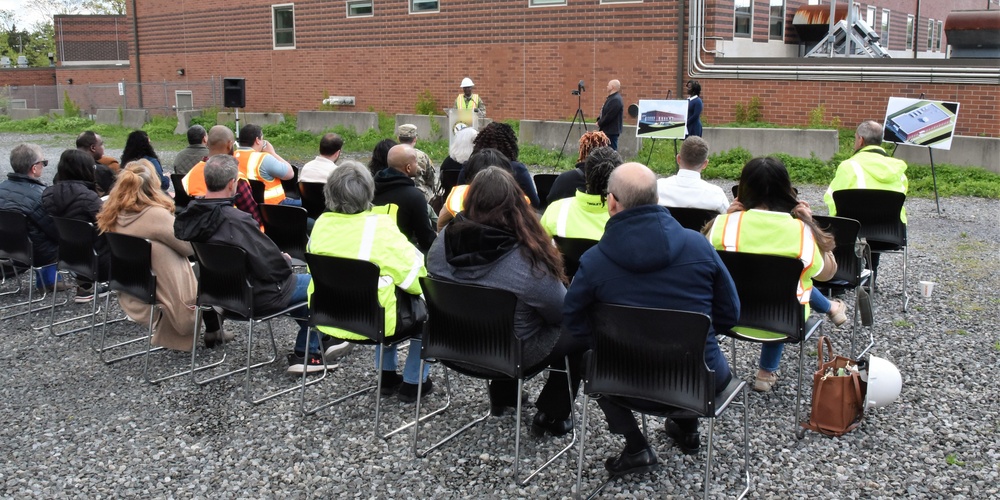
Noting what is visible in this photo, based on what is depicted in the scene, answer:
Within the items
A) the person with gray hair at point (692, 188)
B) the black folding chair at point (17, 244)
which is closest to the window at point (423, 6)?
the black folding chair at point (17, 244)

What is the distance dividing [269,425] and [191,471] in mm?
597

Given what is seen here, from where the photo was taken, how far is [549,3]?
17906 millimetres

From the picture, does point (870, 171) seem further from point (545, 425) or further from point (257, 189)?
point (257, 189)

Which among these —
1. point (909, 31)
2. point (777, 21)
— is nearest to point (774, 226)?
point (777, 21)

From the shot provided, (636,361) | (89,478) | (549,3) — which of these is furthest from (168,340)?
(549,3)

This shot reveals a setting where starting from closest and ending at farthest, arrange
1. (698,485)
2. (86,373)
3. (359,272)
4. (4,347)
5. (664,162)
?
(698,485) < (359,272) < (86,373) < (4,347) < (664,162)

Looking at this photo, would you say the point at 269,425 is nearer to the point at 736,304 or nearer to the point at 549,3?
the point at 736,304

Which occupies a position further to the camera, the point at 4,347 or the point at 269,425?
the point at 4,347

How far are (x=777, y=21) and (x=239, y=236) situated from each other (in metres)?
15.7

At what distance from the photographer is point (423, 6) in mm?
20188

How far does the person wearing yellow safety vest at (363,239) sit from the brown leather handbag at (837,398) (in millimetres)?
2005

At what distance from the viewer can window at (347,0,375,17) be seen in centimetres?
2131

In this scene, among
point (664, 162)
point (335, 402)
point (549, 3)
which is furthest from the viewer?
point (549, 3)

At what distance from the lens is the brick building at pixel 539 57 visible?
14.6m
